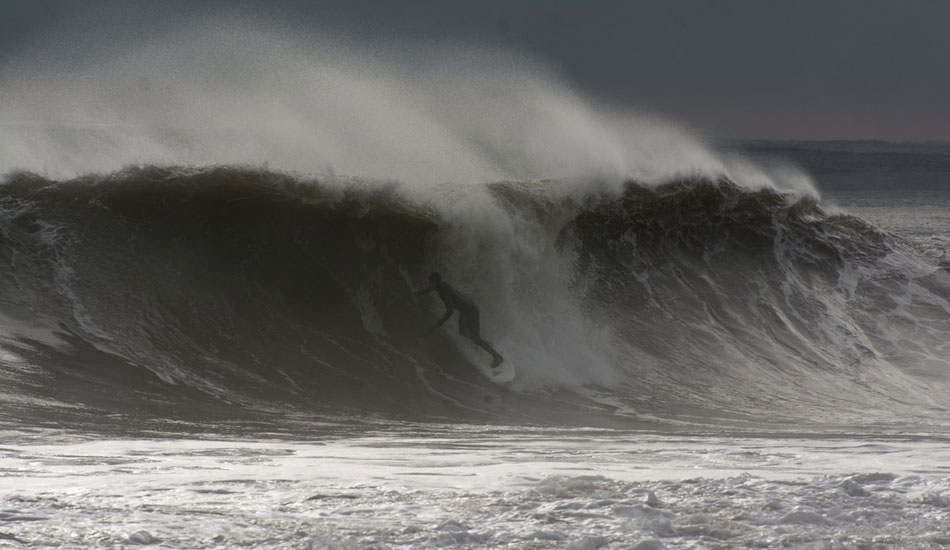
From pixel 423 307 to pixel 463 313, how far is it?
0.55 metres

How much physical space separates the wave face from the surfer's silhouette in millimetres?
130

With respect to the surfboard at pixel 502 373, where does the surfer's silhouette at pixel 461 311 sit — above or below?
above

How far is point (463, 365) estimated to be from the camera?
9.71 meters

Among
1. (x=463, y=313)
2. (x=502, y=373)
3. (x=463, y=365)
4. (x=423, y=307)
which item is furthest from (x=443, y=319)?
(x=502, y=373)

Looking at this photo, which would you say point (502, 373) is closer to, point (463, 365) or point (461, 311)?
point (463, 365)

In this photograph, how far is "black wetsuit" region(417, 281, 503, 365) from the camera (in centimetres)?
1012

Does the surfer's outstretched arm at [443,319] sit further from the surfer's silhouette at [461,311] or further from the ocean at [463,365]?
the ocean at [463,365]

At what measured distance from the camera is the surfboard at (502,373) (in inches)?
374

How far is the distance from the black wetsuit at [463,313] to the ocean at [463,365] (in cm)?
15

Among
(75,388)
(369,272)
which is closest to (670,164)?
(369,272)

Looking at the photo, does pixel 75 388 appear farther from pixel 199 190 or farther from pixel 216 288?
pixel 199 190

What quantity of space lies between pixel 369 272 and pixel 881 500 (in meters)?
7.51

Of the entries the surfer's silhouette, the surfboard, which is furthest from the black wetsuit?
the surfboard

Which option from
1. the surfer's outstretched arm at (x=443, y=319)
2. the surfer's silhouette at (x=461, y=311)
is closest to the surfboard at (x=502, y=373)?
the surfer's silhouette at (x=461, y=311)
